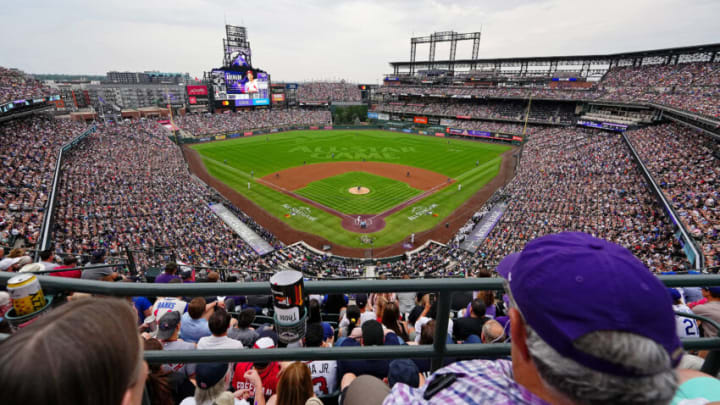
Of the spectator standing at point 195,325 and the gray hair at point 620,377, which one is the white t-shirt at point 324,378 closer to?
the spectator standing at point 195,325

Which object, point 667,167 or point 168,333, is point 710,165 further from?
point 168,333

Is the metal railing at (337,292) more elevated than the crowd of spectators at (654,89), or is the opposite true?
the crowd of spectators at (654,89)

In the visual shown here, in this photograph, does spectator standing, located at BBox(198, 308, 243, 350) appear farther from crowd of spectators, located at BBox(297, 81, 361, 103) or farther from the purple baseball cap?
crowd of spectators, located at BBox(297, 81, 361, 103)

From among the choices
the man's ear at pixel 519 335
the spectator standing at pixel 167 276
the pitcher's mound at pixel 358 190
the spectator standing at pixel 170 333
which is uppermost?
the man's ear at pixel 519 335

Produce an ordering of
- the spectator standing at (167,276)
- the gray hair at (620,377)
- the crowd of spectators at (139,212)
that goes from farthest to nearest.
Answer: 1. the crowd of spectators at (139,212)
2. the spectator standing at (167,276)
3. the gray hair at (620,377)

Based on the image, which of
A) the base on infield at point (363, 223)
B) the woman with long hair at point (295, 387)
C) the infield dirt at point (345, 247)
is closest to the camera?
the woman with long hair at point (295, 387)

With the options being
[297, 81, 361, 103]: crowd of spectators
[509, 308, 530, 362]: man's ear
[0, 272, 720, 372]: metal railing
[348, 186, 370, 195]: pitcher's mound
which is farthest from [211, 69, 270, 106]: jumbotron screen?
[509, 308, 530, 362]: man's ear

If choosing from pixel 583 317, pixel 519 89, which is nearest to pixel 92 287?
pixel 583 317

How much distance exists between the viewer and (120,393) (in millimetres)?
1212

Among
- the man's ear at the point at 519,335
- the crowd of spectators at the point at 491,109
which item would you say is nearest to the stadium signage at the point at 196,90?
the crowd of spectators at the point at 491,109

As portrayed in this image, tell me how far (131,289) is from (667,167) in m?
35.5

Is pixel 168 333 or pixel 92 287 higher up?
pixel 92 287

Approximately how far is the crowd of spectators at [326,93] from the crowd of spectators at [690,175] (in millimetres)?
74813

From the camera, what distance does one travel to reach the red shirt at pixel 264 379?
383cm
